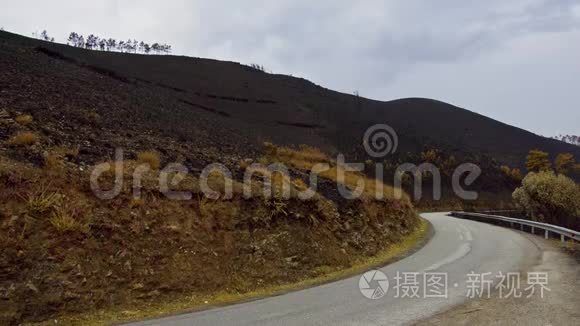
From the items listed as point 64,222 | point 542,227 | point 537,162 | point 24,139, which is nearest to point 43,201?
point 64,222

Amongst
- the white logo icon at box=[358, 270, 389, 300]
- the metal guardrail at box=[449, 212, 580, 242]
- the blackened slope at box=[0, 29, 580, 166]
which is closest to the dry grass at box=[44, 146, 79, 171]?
the white logo icon at box=[358, 270, 389, 300]

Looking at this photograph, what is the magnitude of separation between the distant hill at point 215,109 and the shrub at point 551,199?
22.5 metres

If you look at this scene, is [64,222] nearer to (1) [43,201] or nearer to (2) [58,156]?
(1) [43,201]

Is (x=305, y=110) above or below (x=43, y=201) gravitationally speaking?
above


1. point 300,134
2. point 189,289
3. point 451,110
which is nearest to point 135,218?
point 189,289

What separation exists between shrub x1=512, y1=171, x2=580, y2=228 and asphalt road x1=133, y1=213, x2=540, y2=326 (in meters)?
22.9

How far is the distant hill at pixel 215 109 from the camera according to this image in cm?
2242

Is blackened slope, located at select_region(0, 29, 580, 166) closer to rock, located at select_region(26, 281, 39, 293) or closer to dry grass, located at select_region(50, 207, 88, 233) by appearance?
dry grass, located at select_region(50, 207, 88, 233)

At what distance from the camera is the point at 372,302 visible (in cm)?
946

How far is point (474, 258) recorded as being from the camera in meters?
14.7

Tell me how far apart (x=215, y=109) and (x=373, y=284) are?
61041 millimetres

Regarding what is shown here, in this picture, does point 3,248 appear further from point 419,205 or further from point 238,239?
point 419,205

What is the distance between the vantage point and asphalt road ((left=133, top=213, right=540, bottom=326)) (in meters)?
8.37

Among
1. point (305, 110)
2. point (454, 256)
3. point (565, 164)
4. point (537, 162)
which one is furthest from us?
point (565, 164)
